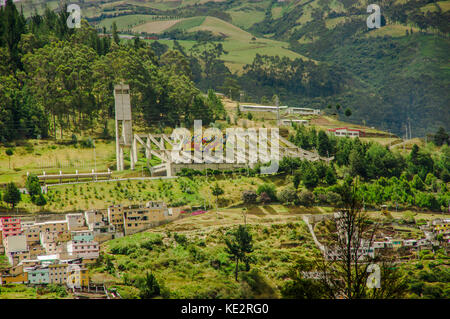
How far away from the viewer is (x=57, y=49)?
1838 inches

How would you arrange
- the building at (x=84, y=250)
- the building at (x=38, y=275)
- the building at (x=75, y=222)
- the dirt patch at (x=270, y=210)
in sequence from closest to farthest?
Result: the building at (x=38, y=275) < the building at (x=84, y=250) < the building at (x=75, y=222) < the dirt patch at (x=270, y=210)

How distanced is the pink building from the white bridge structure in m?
10.2

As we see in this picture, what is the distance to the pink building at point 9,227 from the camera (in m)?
29.0

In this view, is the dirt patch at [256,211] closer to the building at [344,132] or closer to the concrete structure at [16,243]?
the concrete structure at [16,243]

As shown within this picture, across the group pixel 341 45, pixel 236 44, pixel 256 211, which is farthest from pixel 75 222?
pixel 341 45

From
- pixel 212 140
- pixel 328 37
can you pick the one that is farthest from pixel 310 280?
pixel 328 37

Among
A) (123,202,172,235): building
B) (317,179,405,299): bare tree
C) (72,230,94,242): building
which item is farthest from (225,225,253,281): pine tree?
(317,179,405,299): bare tree

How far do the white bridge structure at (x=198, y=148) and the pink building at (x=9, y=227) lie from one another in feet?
33.4

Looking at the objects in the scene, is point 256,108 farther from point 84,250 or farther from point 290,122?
point 84,250

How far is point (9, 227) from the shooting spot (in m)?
29.2

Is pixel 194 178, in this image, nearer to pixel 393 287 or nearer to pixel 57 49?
pixel 57 49

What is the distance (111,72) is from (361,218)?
4056 cm

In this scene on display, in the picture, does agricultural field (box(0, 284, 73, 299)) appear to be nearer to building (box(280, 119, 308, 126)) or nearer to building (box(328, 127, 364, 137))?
building (box(328, 127, 364, 137))

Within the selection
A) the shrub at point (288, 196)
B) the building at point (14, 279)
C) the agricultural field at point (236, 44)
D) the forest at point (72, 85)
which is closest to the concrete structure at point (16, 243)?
the building at point (14, 279)
